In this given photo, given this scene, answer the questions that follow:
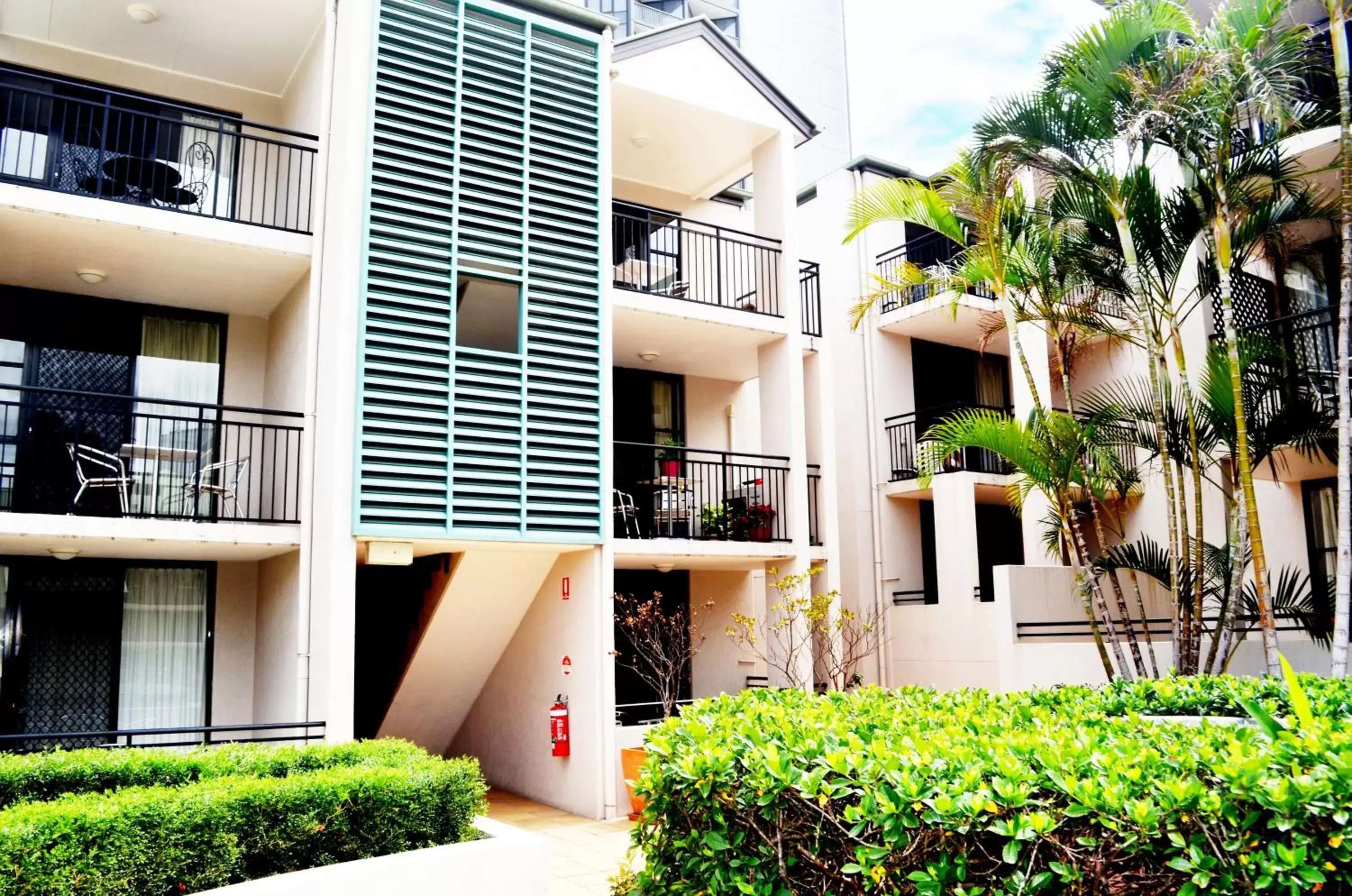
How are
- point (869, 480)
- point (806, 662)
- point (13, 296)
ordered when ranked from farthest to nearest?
point (869, 480) < point (806, 662) < point (13, 296)

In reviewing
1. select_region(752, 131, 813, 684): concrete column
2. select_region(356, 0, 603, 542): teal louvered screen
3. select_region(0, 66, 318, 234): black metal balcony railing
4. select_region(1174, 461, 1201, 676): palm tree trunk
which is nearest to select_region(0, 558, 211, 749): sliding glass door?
select_region(356, 0, 603, 542): teal louvered screen

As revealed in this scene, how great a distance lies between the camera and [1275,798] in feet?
9.74

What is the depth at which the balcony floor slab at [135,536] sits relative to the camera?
866 centimetres

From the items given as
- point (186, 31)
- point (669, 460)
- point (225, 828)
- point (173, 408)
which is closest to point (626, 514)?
point (669, 460)

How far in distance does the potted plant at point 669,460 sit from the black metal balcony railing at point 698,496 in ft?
0.06

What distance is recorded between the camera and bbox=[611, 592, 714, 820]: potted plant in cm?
1050

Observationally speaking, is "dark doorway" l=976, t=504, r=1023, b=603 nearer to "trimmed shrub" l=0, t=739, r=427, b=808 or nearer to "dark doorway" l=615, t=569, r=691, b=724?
"dark doorway" l=615, t=569, r=691, b=724

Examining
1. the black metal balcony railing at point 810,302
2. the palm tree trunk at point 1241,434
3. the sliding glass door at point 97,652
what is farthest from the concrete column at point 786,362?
the sliding glass door at point 97,652

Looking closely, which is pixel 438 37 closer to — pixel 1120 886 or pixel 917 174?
pixel 917 174

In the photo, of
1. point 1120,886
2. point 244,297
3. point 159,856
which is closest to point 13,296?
point 244,297

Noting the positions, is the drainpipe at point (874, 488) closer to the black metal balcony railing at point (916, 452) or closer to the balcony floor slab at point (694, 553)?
the black metal balcony railing at point (916, 452)

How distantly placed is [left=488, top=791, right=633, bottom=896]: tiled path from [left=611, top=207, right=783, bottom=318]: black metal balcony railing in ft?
19.8

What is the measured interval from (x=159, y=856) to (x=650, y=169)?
Result: 34.9 ft

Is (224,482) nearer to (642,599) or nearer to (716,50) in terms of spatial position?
(642,599)
